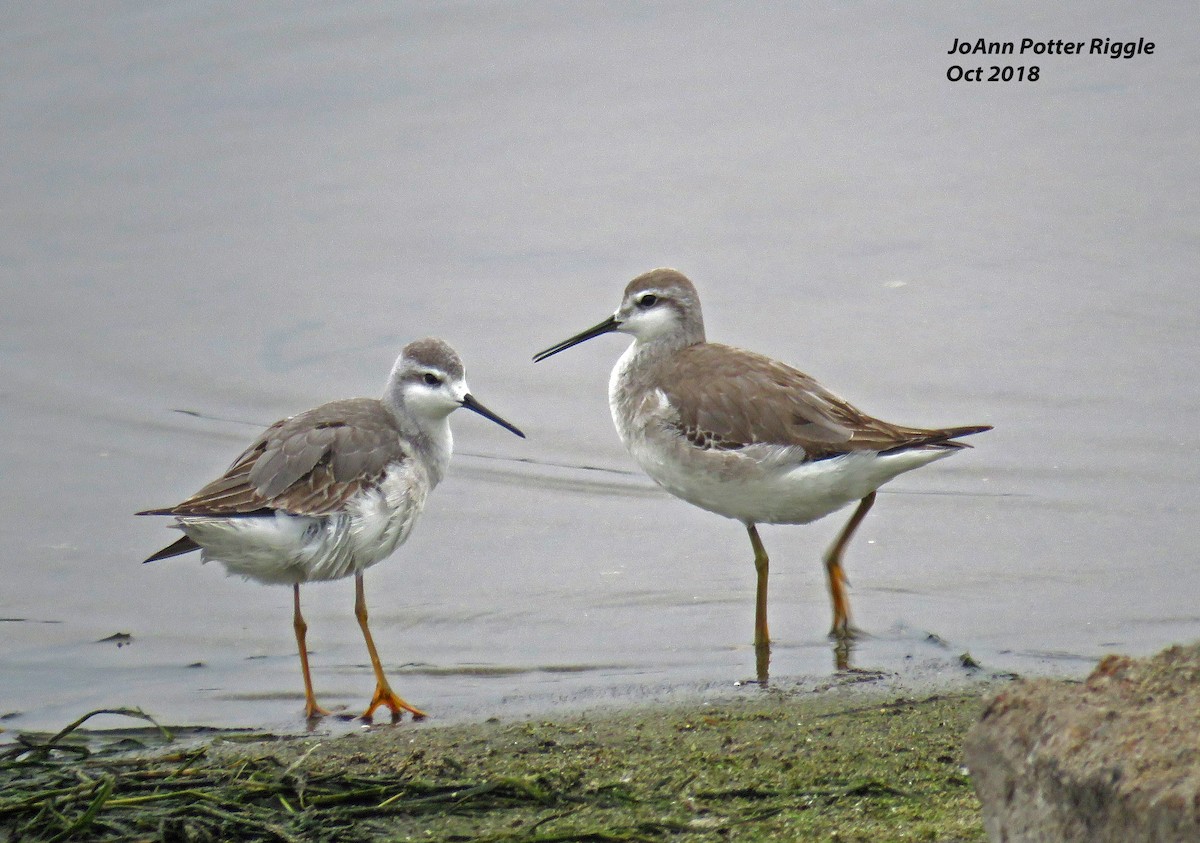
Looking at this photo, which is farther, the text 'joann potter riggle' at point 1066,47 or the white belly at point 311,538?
the text 'joann potter riggle' at point 1066,47

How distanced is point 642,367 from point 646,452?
0.66 m

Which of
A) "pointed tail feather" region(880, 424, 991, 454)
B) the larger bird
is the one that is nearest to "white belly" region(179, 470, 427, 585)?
the larger bird

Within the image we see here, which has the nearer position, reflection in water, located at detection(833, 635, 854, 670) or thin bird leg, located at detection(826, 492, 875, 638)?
reflection in water, located at detection(833, 635, 854, 670)

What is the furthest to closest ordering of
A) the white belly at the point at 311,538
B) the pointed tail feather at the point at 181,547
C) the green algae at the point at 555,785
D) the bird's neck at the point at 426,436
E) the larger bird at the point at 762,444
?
the bird's neck at the point at 426,436 → the larger bird at the point at 762,444 → the pointed tail feather at the point at 181,547 → the white belly at the point at 311,538 → the green algae at the point at 555,785

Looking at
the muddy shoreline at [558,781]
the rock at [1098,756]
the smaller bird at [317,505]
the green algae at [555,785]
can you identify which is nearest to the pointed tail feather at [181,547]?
the smaller bird at [317,505]

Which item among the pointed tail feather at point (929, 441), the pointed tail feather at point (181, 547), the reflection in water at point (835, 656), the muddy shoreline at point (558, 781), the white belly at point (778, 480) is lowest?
the reflection in water at point (835, 656)

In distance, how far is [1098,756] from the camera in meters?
3.08

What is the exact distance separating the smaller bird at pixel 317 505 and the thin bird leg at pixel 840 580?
191cm

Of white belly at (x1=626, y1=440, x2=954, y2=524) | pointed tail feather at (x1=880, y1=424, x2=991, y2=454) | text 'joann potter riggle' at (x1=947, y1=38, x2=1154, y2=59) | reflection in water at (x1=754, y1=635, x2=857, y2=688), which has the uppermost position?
text 'joann potter riggle' at (x1=947, y1=38, x2=1154, y2=59)

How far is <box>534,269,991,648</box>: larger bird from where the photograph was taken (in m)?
6.85

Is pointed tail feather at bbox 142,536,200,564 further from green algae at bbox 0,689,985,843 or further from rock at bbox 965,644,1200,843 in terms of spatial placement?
rock at bbox 965,644,1200,843

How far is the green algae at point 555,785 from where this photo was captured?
4453 millimetres

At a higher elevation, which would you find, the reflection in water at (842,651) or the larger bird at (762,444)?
the larger bird at (762,444)

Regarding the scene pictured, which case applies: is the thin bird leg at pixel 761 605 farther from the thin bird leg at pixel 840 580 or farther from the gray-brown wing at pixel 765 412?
the gray-brown wing at pixel 765 412
